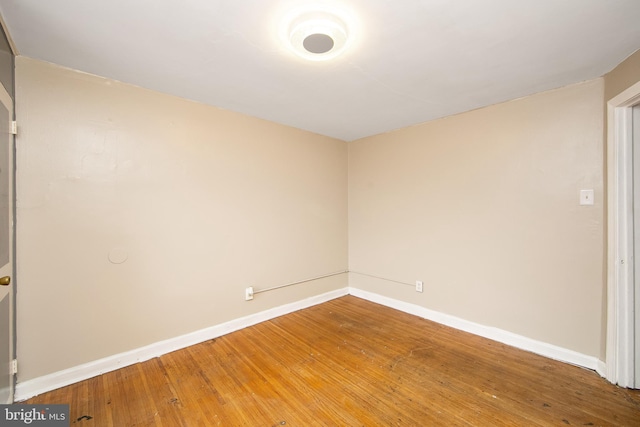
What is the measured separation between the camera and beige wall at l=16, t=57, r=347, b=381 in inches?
70.3

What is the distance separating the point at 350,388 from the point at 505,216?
2.10m

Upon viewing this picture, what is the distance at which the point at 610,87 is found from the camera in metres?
1.91

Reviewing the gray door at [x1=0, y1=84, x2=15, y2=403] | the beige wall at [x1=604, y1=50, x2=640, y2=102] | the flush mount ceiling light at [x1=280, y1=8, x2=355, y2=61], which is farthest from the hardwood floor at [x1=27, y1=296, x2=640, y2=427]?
the flush mount ceiling light at [x1=280, y1=8, x2=355, y2=61]

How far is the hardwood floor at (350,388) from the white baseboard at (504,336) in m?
0.08

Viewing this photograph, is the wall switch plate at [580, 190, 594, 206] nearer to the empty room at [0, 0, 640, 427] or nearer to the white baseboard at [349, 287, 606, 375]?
the empty room at [0, 0, 640, 427]

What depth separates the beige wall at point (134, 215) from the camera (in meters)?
1.79

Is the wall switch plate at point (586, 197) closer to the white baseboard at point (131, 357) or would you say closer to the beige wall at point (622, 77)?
the beige wall at point (622, 77)

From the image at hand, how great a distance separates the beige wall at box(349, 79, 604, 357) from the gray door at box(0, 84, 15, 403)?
3367mm

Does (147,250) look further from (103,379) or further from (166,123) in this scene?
(166,123)

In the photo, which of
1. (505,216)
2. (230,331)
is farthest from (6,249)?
(505,216)

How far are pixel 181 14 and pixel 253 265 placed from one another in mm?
2262

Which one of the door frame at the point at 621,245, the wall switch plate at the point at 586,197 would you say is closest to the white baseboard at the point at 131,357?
the door frame at the point at 621,245

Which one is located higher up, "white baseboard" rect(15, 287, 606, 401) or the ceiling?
the ceiling

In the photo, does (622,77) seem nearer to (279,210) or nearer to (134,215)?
(279,210)
